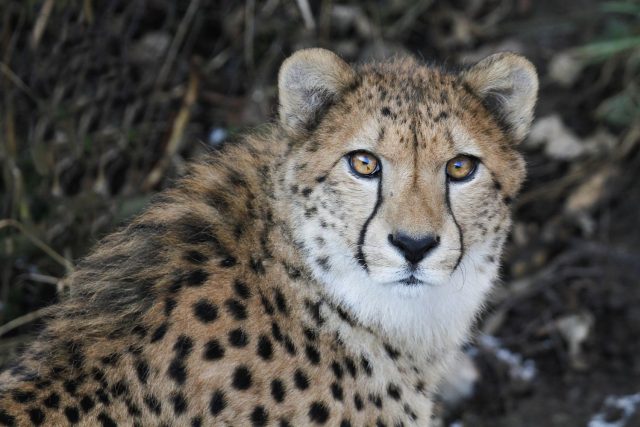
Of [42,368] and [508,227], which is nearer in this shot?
[42,368]

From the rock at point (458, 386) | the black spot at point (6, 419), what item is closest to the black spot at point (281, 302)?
the black spot at point (6, 419)

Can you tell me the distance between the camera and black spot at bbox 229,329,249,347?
287cm

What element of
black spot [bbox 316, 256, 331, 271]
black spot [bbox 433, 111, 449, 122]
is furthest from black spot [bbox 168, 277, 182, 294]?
black spot [bbox 433, 111, 449, 122]

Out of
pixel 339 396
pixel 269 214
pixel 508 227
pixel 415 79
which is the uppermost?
pixel 415 79

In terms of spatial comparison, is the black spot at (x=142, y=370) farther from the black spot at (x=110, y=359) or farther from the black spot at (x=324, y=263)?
the black spot at (x=324, y=263)

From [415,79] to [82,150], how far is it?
2278 mm

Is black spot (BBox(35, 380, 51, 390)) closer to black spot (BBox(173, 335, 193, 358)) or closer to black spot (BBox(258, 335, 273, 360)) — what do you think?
black spot (BBox(173, 335, 193, 358))

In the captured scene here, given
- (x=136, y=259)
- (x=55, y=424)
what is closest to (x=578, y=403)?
(x=136, y=259)

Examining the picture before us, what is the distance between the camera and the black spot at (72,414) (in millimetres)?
2666

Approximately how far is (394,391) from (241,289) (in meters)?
0.58

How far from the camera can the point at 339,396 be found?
2.92 meters

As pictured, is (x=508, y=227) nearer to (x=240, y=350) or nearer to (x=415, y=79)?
(x=415, y=79)

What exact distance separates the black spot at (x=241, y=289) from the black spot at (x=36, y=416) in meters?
0.66

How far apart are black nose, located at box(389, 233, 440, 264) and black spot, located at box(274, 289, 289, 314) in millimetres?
437
